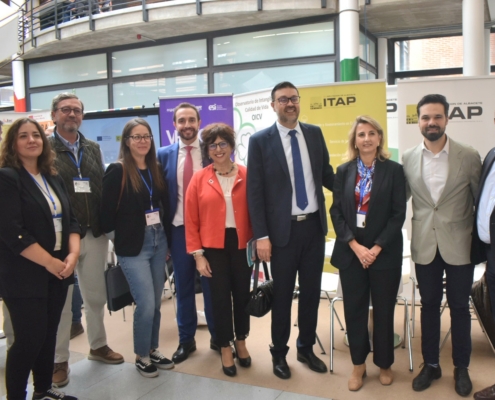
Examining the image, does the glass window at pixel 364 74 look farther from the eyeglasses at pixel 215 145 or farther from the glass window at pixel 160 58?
the eyeglasses at pixel 215 145

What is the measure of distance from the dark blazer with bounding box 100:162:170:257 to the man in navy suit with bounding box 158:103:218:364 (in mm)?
325

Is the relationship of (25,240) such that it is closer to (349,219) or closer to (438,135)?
(349,219)

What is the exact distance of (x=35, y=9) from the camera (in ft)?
36.4

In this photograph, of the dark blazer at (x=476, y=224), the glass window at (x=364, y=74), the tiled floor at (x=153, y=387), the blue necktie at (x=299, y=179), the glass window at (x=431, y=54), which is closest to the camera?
the dark blazer at (x=476, y=224)

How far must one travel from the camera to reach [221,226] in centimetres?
266

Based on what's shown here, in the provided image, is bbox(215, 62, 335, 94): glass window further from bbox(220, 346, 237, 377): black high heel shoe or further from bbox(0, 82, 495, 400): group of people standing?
bbox(220, 346, 237, 377): black high heel shoe

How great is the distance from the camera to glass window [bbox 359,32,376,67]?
8.27m

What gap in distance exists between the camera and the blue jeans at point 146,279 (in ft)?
8.93

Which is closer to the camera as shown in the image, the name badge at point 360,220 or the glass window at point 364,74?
the name badge at point 360,220

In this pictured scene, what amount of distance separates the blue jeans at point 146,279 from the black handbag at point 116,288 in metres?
0.13

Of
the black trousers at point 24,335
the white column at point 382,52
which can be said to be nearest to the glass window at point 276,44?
the white column at point 382,52

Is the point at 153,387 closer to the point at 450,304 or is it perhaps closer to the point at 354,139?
the point at 450,304

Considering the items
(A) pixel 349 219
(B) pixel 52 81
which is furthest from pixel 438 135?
(B) pixel 52 81

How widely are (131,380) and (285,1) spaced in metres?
6.78
